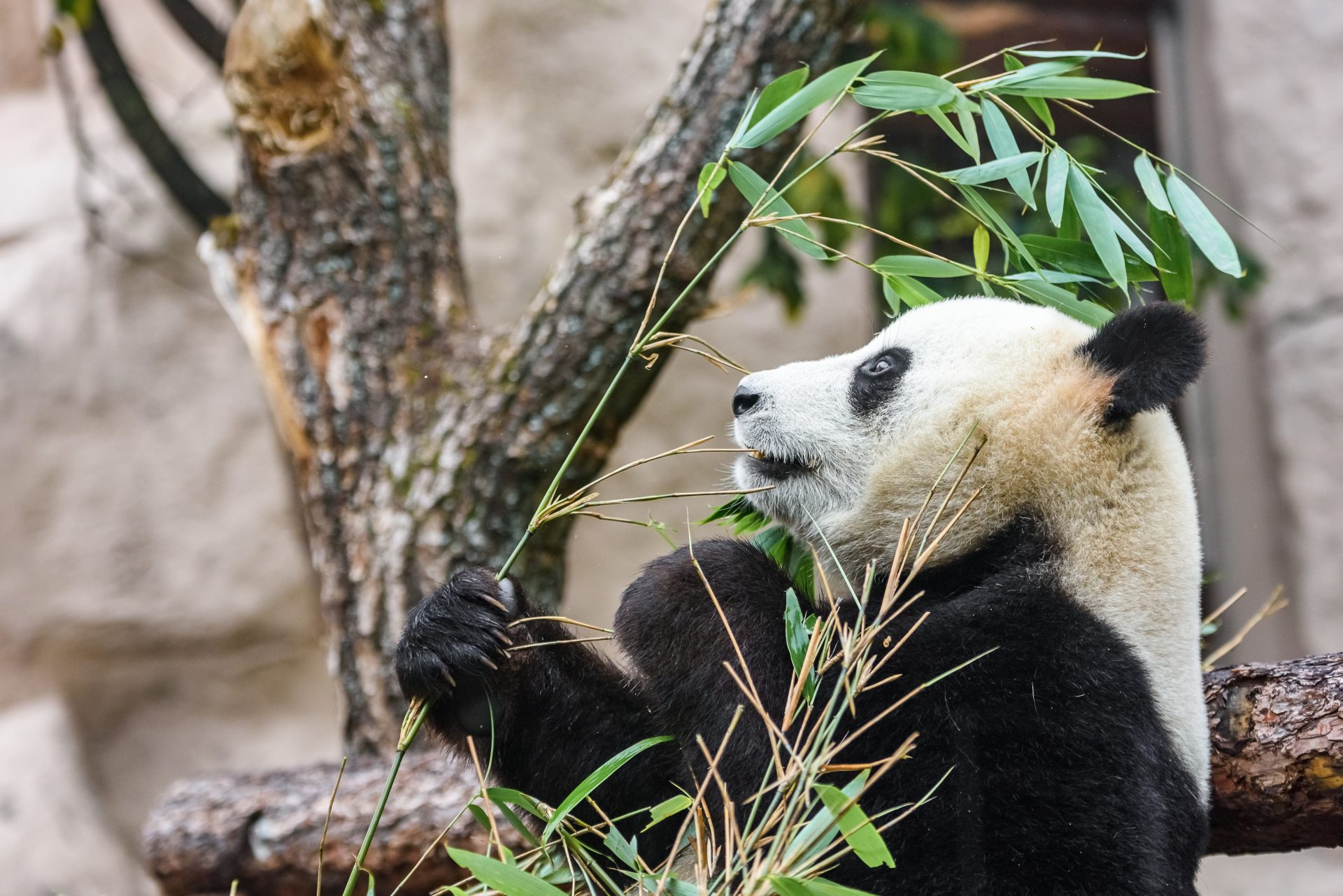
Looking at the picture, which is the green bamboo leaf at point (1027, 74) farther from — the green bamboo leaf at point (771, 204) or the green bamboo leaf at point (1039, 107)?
the green bamboo leaf at point (771, 204)

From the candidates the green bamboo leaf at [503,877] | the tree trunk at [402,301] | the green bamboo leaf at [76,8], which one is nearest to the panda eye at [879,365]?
the tree trunk at [402,301]

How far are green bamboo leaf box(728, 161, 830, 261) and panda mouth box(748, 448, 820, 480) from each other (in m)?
0.36

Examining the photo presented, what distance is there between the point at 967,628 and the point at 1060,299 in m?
0.69

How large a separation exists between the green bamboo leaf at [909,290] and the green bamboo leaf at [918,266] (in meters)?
0.03

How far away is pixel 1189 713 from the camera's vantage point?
1.89m

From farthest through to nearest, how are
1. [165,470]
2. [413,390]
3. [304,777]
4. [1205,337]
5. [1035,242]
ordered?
1. [165,470]
2. [413,390]
3. [304,777]
4. [1035,242]
5. [1205,337]

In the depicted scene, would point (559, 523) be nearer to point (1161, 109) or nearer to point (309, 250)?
point (309, 250)

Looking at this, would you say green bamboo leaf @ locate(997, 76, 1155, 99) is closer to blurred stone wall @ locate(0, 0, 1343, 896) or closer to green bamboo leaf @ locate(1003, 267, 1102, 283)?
green bamboo leaf @ locate(1003, 267, 1102, 283)

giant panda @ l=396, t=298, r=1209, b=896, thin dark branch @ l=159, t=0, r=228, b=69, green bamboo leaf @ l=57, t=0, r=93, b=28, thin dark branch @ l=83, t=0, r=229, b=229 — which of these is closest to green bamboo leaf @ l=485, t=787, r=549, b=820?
giant panda @ l=396, t=298, r=1209, b=896

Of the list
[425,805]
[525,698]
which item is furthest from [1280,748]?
[425,805]

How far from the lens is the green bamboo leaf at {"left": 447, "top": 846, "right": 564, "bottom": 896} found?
1538mm

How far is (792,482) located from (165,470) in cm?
452

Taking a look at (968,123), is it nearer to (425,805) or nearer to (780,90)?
(780,90)

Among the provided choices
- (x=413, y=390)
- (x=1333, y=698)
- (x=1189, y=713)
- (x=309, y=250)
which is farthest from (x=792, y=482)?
(x=309, y=250)
